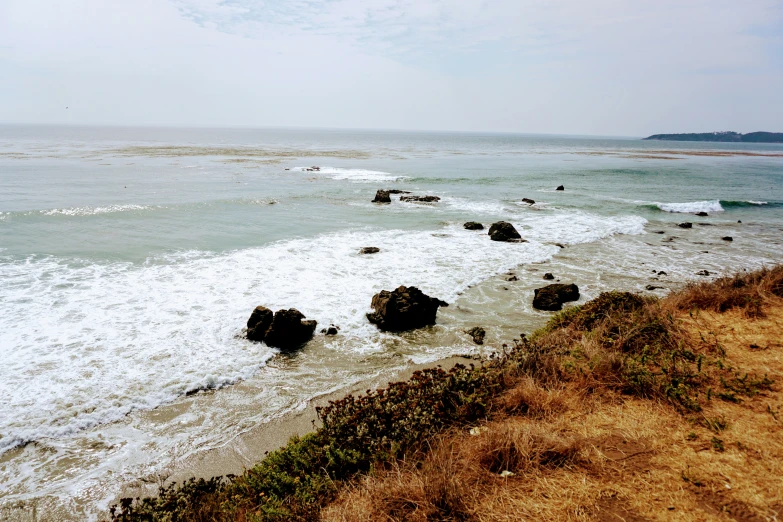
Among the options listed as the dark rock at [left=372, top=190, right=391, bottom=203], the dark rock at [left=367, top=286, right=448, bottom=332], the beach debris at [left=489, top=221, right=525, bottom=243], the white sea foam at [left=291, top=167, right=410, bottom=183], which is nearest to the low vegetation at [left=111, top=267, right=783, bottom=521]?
the dark rock at [left=367, top=286, right=448, bottom=332]

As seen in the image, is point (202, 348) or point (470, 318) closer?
point (202, 348)

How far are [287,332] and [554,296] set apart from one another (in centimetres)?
780

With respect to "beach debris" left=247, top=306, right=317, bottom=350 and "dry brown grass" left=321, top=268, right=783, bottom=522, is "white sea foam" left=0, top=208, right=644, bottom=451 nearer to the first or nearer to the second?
"beach debris" left=247, top=306, right=317, bottom=350

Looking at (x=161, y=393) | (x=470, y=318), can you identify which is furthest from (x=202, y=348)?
(x=470, y=318)

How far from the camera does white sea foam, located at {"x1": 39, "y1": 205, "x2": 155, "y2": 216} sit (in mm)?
23767

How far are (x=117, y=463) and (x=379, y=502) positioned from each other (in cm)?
481

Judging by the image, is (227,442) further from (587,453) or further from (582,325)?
(582,325)

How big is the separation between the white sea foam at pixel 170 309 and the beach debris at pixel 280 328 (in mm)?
333

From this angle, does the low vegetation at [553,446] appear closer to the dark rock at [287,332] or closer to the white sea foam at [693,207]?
the dark rock at [287,332]

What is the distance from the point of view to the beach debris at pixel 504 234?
2050cm

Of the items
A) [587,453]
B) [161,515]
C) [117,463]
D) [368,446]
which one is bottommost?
[117,463]

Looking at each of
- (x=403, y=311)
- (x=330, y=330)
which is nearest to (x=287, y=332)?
(x=330, y=330)

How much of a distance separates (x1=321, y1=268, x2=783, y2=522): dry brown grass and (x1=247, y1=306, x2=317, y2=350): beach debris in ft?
18.5

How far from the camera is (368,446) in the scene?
17.1 feet
